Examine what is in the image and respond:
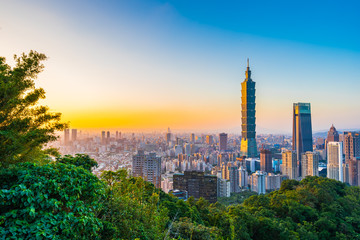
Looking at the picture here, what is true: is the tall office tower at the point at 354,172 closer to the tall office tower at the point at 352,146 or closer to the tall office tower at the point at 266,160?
the tall office tower at the point at 352,146

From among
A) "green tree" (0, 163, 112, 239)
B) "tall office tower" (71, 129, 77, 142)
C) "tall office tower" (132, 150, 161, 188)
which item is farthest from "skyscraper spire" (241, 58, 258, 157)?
"green tree" (0, 163, 112, 239)

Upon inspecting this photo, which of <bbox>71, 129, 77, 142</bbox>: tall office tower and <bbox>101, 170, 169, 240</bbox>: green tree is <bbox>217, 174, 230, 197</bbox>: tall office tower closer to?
<bbox>71, 129, 77, 142</bbox>: tall office tower

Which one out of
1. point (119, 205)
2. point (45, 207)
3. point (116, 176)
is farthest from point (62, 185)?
point (116, 176)

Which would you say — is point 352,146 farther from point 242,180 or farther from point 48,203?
point 48,203

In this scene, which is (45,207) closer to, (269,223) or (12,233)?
(12,233)

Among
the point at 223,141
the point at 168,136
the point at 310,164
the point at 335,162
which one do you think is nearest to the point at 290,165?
the point at 310,164

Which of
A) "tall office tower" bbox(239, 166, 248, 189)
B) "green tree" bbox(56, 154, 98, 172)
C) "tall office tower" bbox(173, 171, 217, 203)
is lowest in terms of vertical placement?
"tall office tower" bbox(239, 166, 248, 189)
